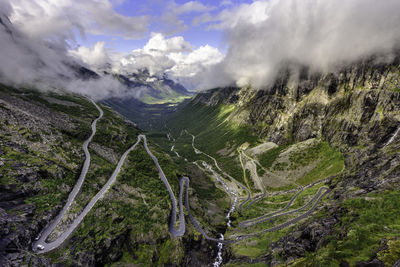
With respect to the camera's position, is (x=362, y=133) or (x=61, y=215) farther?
(x=362, y=133)

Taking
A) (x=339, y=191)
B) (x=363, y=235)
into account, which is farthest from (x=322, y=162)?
(x=363, y=235)

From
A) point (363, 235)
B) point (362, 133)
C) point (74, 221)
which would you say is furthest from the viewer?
point (362, 133)

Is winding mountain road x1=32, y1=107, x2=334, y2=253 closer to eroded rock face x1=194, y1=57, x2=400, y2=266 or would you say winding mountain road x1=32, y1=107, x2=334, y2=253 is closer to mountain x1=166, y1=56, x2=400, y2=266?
mountain x1=166, y1=56, x2=400, y2=266

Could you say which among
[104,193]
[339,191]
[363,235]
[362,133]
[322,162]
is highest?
[362,133]

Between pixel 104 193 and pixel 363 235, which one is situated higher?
pixel 104 193

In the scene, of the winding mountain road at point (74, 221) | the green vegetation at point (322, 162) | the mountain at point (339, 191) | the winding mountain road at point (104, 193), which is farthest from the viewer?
the green vegetation at point (322, 162)

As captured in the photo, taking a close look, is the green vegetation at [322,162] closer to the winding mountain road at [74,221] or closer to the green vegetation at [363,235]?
the green vegetation at [363,235]

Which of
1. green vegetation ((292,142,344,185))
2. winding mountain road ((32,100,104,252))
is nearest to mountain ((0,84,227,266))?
winding mountain road ((32,100,104,252))

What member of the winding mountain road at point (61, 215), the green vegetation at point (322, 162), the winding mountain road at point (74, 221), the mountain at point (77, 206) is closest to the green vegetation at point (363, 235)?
the mountain at point (77, 206)

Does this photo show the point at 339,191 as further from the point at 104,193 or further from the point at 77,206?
the point at 77,206

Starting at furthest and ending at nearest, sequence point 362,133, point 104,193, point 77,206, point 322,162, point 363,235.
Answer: point 322,162 → point 362,133 → point 104,193 → point 77,206 → point 363,235

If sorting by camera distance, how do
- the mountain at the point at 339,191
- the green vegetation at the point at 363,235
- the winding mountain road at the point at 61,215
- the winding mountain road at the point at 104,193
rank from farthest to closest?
the winding mountain road at the point at 104,193 → the winding mountain road at the point at 61,215 → the mountain at the point at 339,191 → the green vegetation at the point at 363,235

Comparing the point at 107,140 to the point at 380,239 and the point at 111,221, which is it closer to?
the point at 111,221
